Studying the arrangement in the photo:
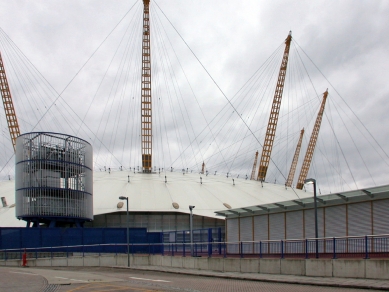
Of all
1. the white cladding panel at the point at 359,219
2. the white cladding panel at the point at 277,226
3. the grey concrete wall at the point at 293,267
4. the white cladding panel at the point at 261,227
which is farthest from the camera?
the white cladding panel at the point at 261,227

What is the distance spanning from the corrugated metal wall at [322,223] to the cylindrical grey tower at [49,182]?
75.5 feet

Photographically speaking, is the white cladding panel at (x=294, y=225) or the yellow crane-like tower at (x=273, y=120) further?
the yellow crane-like tower at (x=273, y=120)

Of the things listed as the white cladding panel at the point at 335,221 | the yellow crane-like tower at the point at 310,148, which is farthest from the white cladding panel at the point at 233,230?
the yellow crane-like tower at the point at 310,148

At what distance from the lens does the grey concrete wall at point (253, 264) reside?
22375 mm

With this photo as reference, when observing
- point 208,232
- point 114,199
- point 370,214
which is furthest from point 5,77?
point 370,214

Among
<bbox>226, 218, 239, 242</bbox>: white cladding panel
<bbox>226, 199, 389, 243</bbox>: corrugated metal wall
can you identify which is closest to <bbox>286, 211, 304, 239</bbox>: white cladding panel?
<bbox>226, 199, 389, 243</bbox>: corrugated metal wall

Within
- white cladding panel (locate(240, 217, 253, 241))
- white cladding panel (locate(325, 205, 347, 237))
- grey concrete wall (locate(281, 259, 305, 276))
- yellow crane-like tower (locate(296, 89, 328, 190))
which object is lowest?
grey concrete wall (locate(281, 259, 305, 276))

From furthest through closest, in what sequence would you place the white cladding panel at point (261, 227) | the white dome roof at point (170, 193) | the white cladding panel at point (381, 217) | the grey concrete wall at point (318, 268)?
the white dome roof at point (170, 193)
the white cladding panel at point (261, 227)
the white cladding panel at point (381, 217)
the grey concrete wall at point (318, 268)

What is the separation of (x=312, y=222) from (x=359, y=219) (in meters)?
4.41

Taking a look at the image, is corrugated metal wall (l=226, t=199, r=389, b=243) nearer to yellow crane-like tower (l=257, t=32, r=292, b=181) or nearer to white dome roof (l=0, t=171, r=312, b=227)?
white dome roof (l=0, t=171, r=312, b=227)

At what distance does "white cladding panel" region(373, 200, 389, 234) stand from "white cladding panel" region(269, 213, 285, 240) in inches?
358

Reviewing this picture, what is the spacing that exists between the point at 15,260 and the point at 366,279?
36152 millimetres

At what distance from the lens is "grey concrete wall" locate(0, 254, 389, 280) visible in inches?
881

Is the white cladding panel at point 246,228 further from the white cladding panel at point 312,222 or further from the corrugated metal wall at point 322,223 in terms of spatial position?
the white cladding panel at point 312,222
